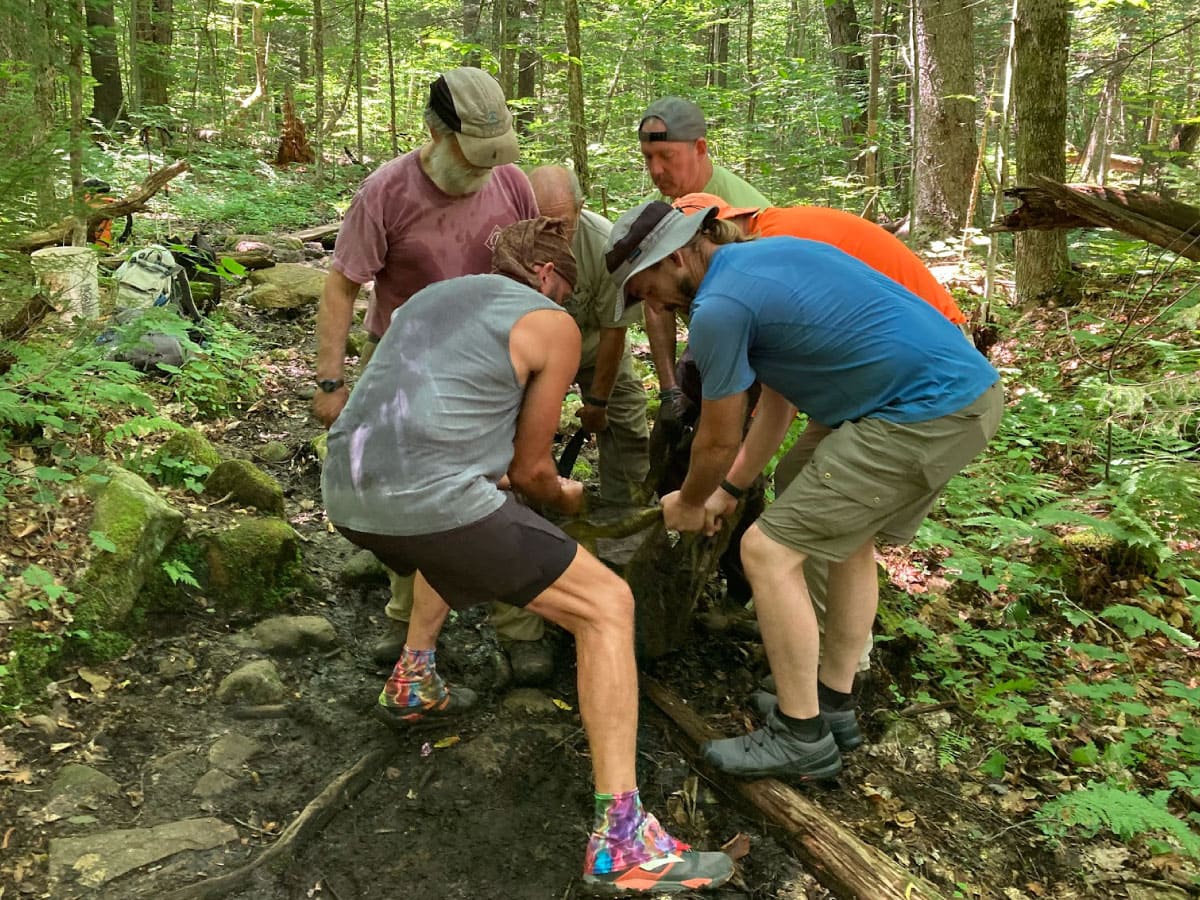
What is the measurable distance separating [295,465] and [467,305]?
10.9 feet

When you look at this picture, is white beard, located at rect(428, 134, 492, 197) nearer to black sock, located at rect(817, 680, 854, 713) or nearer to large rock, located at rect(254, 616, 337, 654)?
large rock, located at rect(254, 616, 337, 654)

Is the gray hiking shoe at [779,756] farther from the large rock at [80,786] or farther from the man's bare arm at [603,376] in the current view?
the large rock at [80,786]

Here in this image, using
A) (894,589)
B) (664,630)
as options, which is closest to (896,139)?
(894,589)

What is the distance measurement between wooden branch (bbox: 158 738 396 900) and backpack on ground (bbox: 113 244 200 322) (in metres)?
4.05

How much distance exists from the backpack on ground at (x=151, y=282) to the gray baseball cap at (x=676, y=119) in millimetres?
3682

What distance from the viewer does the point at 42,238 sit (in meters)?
4.73

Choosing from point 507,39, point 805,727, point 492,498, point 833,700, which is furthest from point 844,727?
point 507,39

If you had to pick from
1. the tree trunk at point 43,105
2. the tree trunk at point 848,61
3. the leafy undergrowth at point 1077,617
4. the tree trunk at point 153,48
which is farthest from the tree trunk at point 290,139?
the leafy undergrowth at point 1077,617

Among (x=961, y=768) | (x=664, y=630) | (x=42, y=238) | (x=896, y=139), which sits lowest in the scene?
(x=961, y=768)

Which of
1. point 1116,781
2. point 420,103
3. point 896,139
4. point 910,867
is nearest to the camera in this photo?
point 910,867

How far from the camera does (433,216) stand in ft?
11.1

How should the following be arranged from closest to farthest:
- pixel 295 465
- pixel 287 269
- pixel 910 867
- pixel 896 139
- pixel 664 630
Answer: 1. pixel 910 867
2. pixel 664 630
3. pixel 295 465
4. pixel 287 269
5. pixel 896 139

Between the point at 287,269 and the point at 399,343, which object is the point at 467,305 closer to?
the point at 399,343

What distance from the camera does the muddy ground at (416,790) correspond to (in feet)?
8.29
